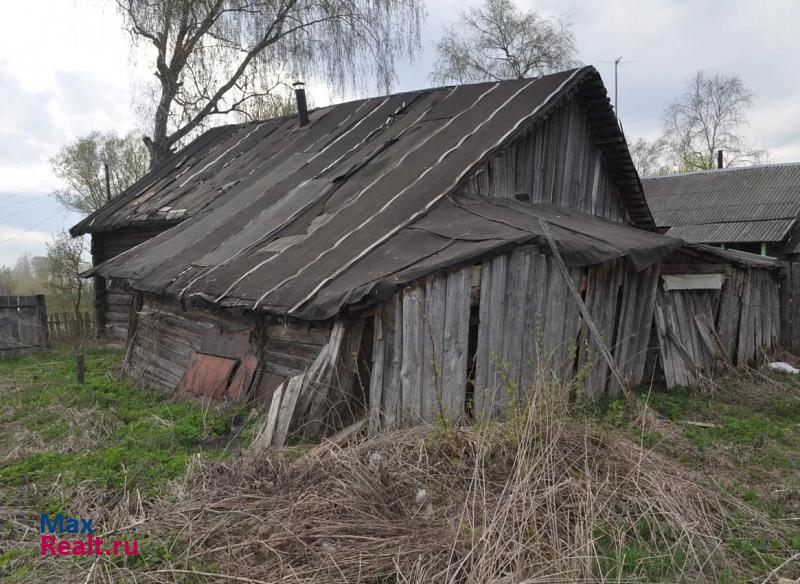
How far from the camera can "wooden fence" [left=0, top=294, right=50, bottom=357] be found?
1297 cm

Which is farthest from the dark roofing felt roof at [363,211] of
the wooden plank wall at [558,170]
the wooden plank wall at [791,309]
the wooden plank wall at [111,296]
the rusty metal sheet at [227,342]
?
the wooden plank wall at [791,309]

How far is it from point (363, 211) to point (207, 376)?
9.41 ft

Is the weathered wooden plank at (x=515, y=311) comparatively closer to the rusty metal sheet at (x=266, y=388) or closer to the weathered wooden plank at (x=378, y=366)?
the weathered wooden plank at (x=378, y=366)

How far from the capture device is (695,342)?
→ 1005cm

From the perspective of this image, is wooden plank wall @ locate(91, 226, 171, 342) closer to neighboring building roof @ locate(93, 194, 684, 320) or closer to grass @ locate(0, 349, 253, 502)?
grass @ locate(0, 349, 253, 502)

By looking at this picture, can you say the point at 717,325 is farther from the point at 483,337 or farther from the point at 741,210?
the point at 741,210

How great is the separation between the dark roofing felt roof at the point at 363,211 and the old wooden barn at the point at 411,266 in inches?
1.5

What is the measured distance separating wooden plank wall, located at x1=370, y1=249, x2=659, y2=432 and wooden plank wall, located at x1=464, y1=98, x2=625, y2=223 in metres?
1.90

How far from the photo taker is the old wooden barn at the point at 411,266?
225 inches

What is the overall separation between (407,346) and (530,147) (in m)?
4.83

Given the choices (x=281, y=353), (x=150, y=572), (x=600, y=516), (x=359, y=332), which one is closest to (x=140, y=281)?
→ (x=281, y=353)

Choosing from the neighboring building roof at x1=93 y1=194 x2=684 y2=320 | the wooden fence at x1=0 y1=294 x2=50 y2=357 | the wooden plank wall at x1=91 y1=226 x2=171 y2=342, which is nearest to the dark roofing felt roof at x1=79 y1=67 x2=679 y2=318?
the neighboring building roof at x1=93 y1=194 x2=684 y2=320

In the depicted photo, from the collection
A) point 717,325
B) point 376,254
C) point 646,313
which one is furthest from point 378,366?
point 717,325

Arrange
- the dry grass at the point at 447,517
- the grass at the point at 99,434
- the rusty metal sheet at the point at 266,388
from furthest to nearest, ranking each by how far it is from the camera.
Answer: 1. the rusty metal sheet at the point at 266,388
2. the grass at the point at 99,434
3. the dry grass at the point at 447,517
